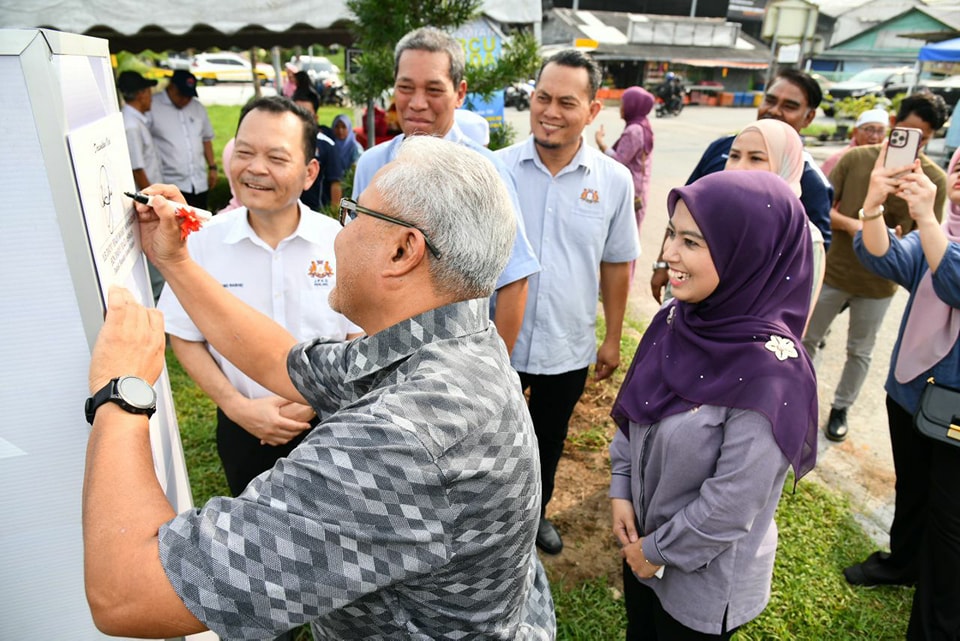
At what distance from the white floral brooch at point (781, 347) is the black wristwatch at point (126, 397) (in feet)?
4.70

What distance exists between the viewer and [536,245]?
108 inches

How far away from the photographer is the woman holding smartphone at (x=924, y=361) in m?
2.18

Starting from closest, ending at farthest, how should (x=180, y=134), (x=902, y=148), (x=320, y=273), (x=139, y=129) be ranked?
(x=320, y=273) → (x=902, y=148) → (x=139, y=129) → (x=180, y=134)

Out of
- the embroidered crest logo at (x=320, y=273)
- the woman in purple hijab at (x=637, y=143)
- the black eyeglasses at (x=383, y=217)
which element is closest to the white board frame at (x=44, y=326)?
the black eyeglasses at (x=383, y=217)

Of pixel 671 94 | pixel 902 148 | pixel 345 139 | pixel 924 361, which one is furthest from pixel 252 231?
pixel 671 94

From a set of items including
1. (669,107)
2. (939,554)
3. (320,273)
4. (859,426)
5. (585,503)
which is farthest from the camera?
(669,107)

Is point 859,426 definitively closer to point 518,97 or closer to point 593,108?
point 593,108

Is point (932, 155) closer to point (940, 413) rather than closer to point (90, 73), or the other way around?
point (940, 413)

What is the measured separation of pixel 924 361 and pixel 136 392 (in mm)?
2701

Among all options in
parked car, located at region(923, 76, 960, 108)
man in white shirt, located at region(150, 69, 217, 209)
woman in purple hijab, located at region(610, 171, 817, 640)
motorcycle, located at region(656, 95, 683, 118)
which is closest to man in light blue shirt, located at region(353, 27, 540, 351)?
woman in purple hijab, located at region(610, 171, 817, 640)

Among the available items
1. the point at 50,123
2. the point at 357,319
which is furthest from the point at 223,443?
the point at 50,123

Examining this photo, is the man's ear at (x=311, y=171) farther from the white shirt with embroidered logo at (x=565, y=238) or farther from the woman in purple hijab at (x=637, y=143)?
the woman in purple hijab at (x=637, y=143)

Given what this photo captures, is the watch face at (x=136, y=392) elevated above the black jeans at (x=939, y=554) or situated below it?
above

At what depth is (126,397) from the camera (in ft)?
3.49
